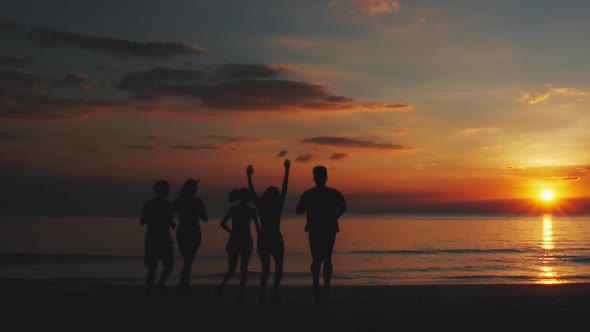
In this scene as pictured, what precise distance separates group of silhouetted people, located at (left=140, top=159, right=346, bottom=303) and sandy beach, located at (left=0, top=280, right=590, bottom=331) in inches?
21.9

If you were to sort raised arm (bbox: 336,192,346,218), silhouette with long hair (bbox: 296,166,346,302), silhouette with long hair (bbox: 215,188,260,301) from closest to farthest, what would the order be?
silhouette with long hair (bbox: 296,166,346,302)
raised arm (bbox: 336,192,346,218)
silhouette with long hair (bbox: 215,188,260,301)

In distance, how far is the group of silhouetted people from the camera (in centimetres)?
869

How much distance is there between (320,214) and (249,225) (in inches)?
54.3

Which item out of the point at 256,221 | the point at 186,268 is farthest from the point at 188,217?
the point at 256,221

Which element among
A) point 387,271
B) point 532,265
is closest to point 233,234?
point 387,271

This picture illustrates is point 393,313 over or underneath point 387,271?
over

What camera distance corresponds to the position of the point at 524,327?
6.60 meters

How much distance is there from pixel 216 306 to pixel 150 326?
1899 mm

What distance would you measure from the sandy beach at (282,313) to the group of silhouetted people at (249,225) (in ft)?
1.82

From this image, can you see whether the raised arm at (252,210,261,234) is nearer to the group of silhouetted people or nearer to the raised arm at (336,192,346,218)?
the group of silhouetted people

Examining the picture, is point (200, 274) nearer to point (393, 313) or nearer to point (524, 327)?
point (393, 313)

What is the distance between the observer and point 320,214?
28.5 ft

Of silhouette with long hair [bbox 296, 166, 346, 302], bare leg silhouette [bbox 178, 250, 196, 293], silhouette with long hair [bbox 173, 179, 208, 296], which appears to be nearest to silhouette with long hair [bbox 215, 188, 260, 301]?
silhouette with long hair [bbox 173, 179, 208, 296]

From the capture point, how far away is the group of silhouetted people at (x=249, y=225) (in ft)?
28.5
